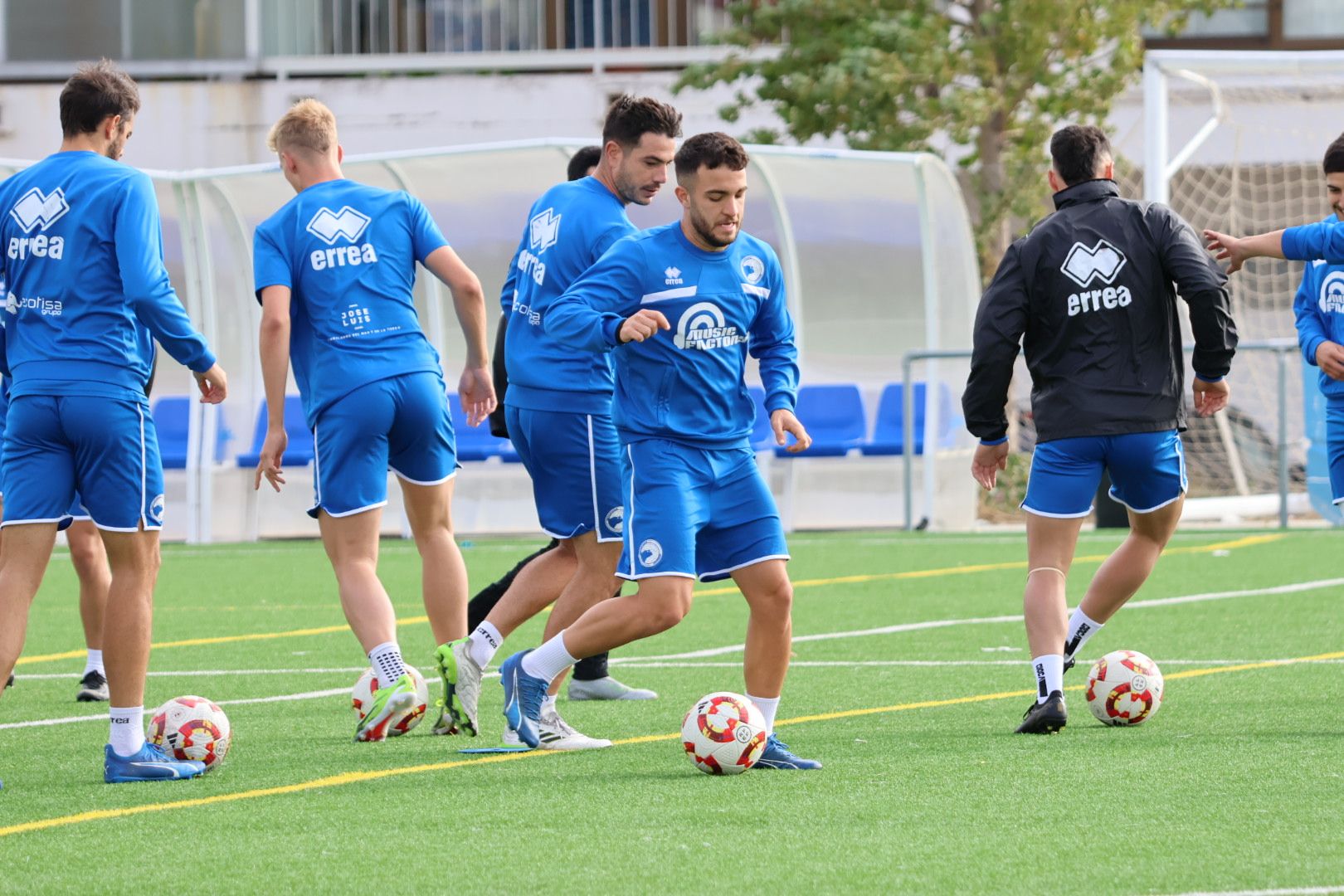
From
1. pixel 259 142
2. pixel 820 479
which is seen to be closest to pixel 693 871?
pixel 820 479

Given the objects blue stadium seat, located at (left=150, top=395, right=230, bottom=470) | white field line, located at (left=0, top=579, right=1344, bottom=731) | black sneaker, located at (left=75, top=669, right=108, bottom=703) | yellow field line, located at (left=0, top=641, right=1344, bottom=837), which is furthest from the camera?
blue stadium seat, located at (left=150, top=395, right=230, bottom=470)

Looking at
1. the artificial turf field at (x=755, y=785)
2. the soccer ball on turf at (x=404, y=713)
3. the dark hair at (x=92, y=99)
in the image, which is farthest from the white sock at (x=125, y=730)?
the dark hair at (x=92, y=99)

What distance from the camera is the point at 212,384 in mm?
6352

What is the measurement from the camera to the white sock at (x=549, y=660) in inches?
255

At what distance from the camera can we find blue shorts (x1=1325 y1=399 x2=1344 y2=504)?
7457 millimetres

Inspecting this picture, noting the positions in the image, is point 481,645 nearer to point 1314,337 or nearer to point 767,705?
point 767,705

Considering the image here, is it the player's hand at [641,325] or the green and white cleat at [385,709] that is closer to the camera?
the player's hand at [641,325]

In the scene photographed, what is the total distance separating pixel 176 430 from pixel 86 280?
13798mm

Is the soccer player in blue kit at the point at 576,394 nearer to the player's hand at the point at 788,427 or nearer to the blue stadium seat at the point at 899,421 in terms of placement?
the player's hand at the point at 788,427

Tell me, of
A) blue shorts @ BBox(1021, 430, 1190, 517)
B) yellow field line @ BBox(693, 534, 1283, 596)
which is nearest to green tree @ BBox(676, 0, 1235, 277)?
yellow field line @ BBox(693, 534, 1283, 596)

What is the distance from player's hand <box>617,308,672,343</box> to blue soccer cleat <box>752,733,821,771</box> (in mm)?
1233

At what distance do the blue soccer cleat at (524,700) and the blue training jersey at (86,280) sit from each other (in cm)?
134

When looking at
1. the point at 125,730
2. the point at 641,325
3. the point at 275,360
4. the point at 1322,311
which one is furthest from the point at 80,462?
the point at 1322,311

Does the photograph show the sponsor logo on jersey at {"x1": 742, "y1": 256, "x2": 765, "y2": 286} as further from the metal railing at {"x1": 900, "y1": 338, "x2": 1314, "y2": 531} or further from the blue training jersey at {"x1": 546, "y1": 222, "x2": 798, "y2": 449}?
the metal railing at {"x1": 900, "y1": 338, "x2": 1314, "y2": 531}
